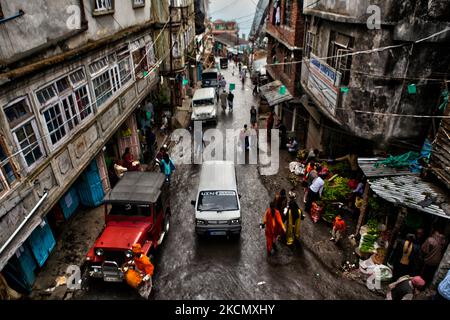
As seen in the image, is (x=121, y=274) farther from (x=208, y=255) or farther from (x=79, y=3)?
(x=79, y=3)

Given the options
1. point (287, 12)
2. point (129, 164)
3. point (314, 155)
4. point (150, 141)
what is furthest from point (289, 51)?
point (129, 164)

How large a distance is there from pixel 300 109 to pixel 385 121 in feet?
29.3

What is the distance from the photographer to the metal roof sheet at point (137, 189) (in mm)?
9258

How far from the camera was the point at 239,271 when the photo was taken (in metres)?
9.33

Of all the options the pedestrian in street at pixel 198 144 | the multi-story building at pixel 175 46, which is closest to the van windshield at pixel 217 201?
the pedestrian in street at pixel 198 144

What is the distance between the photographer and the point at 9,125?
6.86 m

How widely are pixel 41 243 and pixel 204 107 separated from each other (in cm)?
1677

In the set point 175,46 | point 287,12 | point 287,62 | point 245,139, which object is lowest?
point 245,139

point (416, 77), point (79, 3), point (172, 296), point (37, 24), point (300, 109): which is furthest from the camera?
point (300, 109)

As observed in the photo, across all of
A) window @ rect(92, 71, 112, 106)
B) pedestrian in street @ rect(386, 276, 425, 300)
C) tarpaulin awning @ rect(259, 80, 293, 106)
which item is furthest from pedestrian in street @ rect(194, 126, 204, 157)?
pedestrian in street @ rect(386, 276, 425, 300)

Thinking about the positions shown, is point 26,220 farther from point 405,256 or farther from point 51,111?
point 405,256

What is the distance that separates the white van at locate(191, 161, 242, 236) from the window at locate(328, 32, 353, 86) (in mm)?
5860

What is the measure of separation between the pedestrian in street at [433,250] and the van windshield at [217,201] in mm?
5758

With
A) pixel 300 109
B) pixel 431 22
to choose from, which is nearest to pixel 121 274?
pixel 431 22
